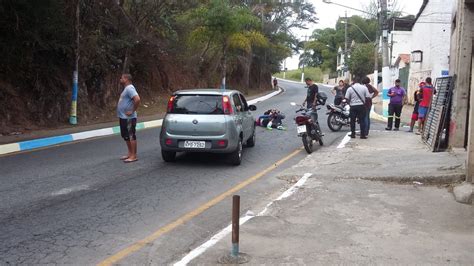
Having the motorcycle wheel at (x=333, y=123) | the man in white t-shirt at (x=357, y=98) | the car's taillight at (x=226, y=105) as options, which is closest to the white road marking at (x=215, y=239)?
the car's taillight at (x=226, y=105)

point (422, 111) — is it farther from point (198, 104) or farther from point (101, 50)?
point (101, 50)

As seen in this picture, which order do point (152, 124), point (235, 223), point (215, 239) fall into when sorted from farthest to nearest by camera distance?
point (152, 124), point (215, 239), point (235, 223)

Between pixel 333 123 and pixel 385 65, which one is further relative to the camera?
pixel 385 65

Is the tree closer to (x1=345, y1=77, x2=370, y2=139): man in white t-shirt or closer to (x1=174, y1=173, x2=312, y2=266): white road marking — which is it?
(x1=345, y1=77, x2=370, y2=139): man in white t-shirt

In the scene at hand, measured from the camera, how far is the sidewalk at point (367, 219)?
4.97 metres

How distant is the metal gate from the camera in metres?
11.2

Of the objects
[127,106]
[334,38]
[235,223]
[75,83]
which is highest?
[334,38]

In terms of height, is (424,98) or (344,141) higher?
(424,98)

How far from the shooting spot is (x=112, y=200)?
7.14 metres

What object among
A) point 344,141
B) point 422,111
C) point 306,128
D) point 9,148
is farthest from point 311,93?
point 9,148

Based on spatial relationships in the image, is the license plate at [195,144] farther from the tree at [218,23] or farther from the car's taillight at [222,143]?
the tree at [218,23]

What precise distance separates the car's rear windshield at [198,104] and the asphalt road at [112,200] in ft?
3.58

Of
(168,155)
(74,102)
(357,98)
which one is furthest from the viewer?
Result: (74,102)

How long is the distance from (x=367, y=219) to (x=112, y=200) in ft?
11.7
